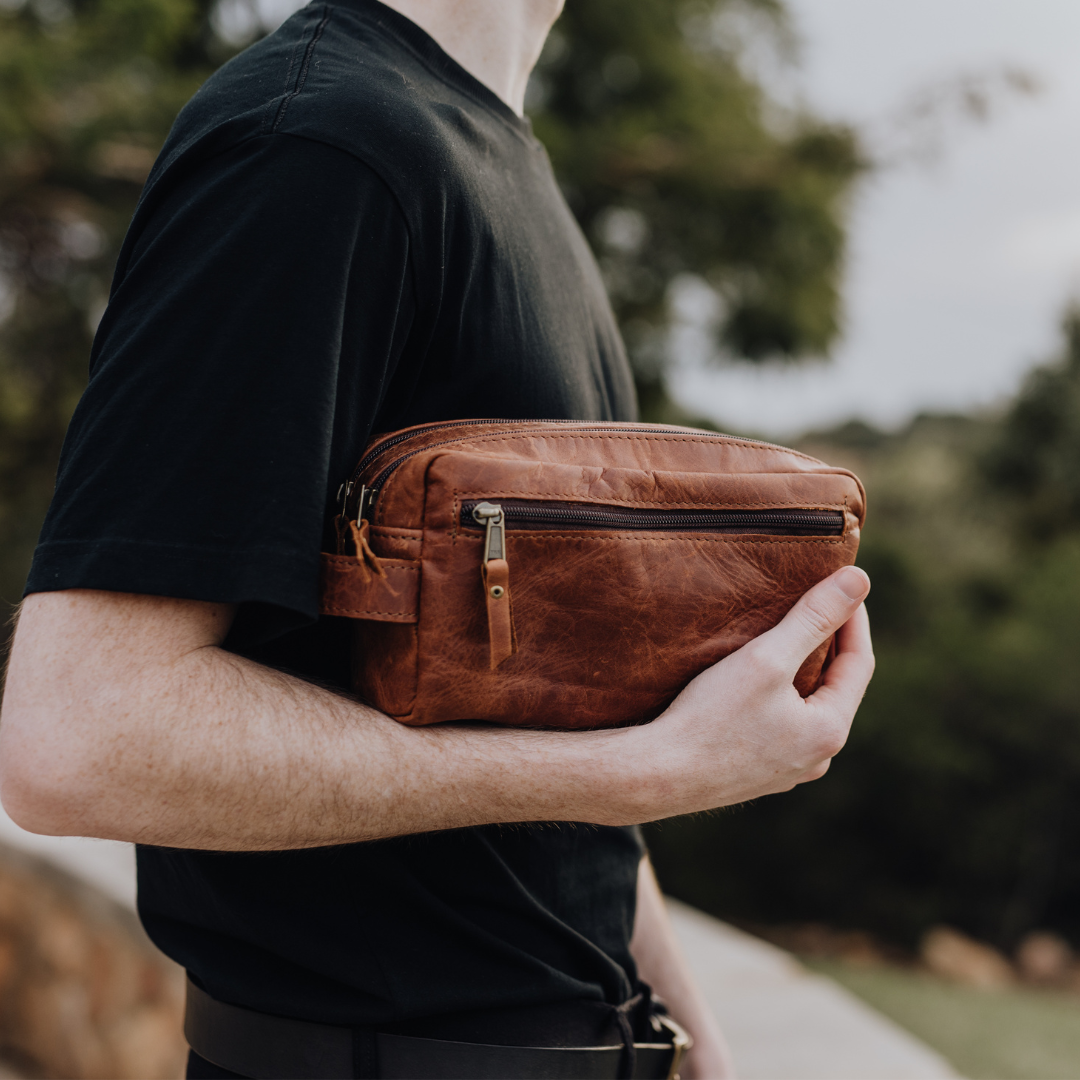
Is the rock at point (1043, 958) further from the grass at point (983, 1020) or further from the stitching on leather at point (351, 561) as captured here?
the stitching on leather at point (351, 561)

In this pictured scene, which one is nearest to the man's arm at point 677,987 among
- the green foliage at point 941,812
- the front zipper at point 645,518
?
the front zipper at point 645,518

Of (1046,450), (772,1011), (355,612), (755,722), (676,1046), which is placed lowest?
(772,1011)

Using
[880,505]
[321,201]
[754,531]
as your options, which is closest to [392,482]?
[321,201]

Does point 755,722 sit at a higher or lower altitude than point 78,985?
higher

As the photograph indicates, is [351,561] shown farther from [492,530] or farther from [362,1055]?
[362,1055]

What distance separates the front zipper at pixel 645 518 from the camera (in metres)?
0.95

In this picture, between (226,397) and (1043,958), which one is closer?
(226,397)

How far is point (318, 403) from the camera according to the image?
887 mm

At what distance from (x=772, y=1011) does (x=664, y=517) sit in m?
3.76

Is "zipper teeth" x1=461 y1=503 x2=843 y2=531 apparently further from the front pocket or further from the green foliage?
the green foliage

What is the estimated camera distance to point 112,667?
2.75ft

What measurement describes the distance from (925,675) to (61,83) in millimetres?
8025

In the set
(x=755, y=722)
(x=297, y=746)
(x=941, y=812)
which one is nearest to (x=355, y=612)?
(x=297, y=746)

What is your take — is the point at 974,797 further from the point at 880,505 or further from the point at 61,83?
the point at 61,83
